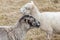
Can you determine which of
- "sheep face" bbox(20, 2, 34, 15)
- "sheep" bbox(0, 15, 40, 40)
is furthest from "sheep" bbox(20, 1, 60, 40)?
"sheep" bbox(0, 15, 40, 40)

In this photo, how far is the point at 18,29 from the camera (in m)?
7.65

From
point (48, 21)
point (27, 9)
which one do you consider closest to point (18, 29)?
point (27, 9)

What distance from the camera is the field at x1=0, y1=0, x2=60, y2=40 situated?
966 cm

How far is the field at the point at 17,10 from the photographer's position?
9.66 metres

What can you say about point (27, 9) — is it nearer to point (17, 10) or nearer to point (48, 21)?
point (48, 21)

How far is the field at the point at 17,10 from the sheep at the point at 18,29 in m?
1.83

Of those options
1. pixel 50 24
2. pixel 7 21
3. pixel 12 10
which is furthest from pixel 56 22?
pixel 12 10

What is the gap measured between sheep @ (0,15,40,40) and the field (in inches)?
72.1

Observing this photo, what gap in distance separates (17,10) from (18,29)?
5261 millimetres

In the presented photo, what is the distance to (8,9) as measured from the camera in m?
13.1

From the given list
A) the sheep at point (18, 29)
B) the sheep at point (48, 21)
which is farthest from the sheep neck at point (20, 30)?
the sheep at point (48, 21)

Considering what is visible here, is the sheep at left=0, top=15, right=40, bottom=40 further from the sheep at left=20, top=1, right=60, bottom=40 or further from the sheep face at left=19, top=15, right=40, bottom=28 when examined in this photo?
the sheep at left=20, top=1, right=60, bottom=40

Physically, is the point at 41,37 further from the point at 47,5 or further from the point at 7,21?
the point at 47,5

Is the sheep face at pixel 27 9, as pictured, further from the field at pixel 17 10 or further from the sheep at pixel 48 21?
the field at pixel 17 10
